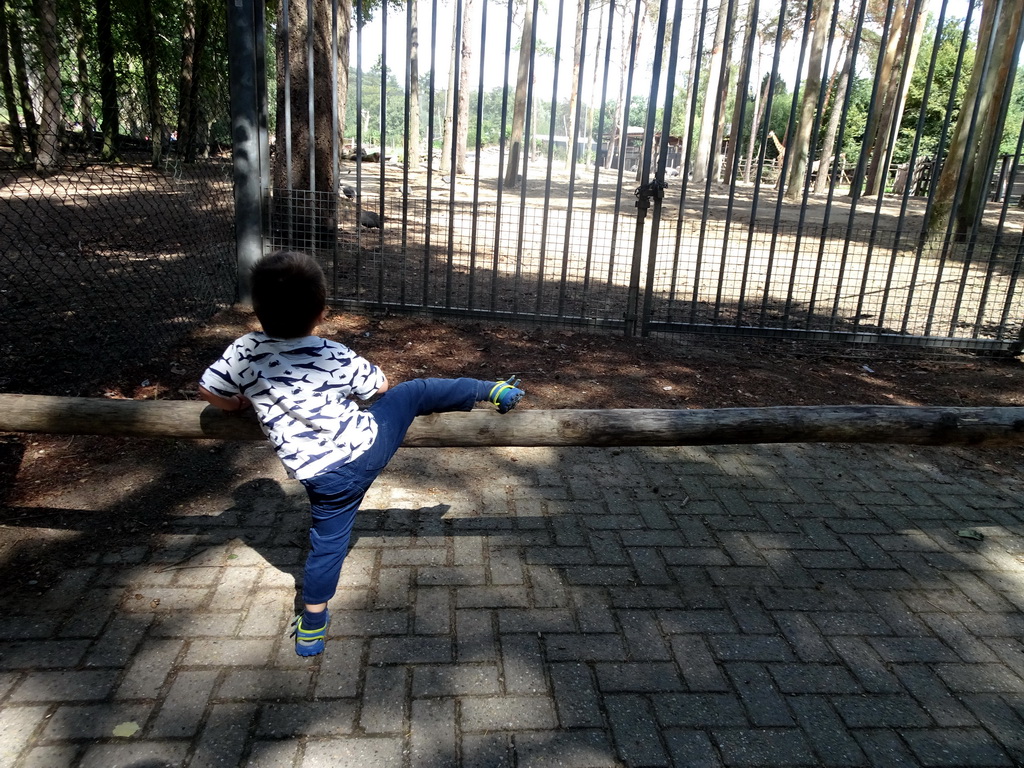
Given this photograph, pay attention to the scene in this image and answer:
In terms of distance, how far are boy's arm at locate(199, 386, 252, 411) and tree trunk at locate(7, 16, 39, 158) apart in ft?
10.9

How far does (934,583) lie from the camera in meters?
3.40

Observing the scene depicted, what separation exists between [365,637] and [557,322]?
176 inches

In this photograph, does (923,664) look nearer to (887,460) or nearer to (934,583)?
(934,583)

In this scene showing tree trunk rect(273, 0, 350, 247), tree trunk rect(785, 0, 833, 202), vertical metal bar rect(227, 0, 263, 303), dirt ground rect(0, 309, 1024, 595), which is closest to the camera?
dirt ground rect(0, 309, 1024, 595)

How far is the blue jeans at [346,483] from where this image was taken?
8.45ft

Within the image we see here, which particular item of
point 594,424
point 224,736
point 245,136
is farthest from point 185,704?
point 245,136

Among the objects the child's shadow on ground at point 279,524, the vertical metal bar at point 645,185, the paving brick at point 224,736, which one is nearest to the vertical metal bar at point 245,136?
the child's shadow on ground at point 279,524

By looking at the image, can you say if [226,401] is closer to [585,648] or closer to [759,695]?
[585,648]

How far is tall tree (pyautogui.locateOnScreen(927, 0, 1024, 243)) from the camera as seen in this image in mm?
6234

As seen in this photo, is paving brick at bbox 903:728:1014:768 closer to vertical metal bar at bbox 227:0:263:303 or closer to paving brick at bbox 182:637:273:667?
paving brick at bbox 182:637:273:667

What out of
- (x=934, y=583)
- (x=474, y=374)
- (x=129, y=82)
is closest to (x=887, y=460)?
(x=934, y=583)

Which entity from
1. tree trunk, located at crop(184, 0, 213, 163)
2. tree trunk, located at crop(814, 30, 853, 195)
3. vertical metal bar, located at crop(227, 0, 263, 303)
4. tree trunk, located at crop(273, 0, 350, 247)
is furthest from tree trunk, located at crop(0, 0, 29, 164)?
tree trunk, located at crop(814, 30, 853, 195)

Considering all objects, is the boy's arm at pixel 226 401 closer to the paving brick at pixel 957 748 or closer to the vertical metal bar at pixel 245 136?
the paving brick at pixel 957 748

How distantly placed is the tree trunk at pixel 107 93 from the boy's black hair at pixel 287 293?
151 inches
